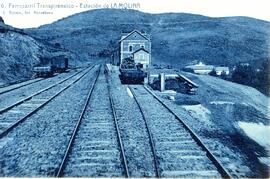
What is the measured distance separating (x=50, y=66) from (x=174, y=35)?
241 feet

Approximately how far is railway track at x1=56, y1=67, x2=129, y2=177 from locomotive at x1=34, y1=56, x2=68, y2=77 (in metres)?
21.0

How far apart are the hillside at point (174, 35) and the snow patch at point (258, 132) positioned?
4730cm

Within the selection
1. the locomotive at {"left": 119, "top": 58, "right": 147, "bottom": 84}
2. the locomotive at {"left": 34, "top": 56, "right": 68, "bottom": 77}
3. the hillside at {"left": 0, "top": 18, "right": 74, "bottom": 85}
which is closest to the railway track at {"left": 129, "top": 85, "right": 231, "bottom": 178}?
the locomotive at {"left": 119, "top": 58, "right": 147, "bottom": 84}

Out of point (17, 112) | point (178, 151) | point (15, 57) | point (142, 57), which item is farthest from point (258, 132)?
point (142, 57)

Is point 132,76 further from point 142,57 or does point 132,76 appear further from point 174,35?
point 174,35

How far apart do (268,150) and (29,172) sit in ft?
28.9

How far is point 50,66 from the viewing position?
110 feet

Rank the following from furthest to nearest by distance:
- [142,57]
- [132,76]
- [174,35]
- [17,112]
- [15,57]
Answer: [174,35], [142,57], [15,57], [132,76], [17,112]

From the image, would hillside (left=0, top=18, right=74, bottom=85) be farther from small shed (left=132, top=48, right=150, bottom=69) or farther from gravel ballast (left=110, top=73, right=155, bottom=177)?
gravel ballast (left=110, top=73, right=155, bottom=177)

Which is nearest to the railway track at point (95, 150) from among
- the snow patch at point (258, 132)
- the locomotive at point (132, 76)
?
the snow patch at point (258, 132)

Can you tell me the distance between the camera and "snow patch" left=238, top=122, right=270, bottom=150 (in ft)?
44.7

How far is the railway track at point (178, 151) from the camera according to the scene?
7.07m

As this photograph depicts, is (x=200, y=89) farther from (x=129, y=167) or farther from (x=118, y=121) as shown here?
(x=129, y=167)

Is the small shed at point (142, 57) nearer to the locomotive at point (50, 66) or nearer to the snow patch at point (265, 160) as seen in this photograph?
the locomotive at point (50, 66)
